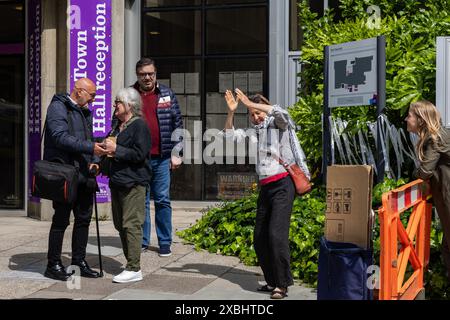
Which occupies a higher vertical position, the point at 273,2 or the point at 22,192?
the point at 273,2

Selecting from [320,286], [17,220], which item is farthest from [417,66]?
[17,220]

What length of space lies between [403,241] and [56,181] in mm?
2904

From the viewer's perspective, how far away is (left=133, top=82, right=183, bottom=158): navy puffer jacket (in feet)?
24.2

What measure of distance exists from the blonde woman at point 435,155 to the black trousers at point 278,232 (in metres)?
1.05

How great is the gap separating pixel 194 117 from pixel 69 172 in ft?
18.2

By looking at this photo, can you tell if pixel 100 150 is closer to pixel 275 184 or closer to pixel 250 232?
pixel 275 184

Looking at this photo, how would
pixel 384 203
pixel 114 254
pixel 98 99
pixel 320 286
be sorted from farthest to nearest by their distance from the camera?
pixel 98 99
pixel 114 254
pixel 320 286
pixel 384 203

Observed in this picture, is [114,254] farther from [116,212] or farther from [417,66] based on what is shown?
[417,66]

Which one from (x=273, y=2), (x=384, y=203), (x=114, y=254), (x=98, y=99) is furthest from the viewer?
(x=273, y=2)

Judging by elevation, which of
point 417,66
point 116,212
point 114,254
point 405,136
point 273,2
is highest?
point 273,2

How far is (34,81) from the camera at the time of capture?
34.8 feet

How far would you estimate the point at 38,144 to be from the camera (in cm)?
1054

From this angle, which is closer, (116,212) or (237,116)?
(116,212)

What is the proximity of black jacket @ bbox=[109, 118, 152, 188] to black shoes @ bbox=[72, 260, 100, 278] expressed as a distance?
844 mm
